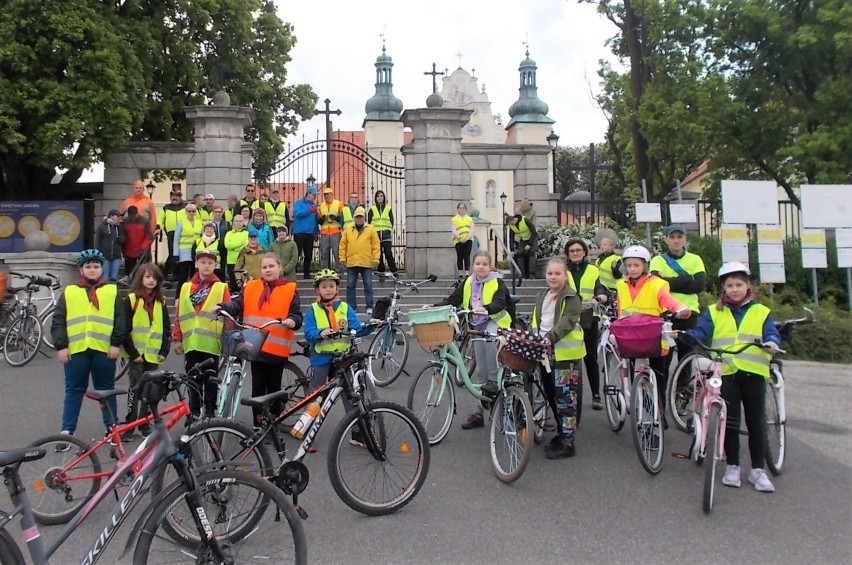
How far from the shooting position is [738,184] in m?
12.7

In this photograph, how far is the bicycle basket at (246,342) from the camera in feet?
18.6

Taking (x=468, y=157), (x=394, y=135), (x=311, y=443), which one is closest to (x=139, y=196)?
(x=468, y=157)

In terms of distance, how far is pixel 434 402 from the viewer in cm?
642

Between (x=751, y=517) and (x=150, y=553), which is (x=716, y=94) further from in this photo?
(x=150, y=553)

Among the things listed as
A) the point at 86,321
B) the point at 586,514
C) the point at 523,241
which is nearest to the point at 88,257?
the point at 86,321

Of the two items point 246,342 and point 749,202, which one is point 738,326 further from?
point 749,202

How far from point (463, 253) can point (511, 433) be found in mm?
9322

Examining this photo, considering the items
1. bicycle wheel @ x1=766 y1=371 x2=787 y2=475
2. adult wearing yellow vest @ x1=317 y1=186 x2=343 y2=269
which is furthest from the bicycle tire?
adult wearing yellow vest @ x1=317 y1=186 x2=343 y2=269

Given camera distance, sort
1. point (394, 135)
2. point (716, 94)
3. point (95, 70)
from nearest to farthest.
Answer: point (95, 70) → point (716, 94) → point (394, 135)

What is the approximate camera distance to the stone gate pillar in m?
16.6

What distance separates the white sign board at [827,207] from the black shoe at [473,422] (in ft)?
29.8

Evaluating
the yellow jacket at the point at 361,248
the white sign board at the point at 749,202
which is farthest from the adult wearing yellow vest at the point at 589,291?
the white sign board at the point at 749,202

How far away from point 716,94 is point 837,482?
12909 millimetres

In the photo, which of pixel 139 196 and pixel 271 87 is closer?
pixel 139 196
